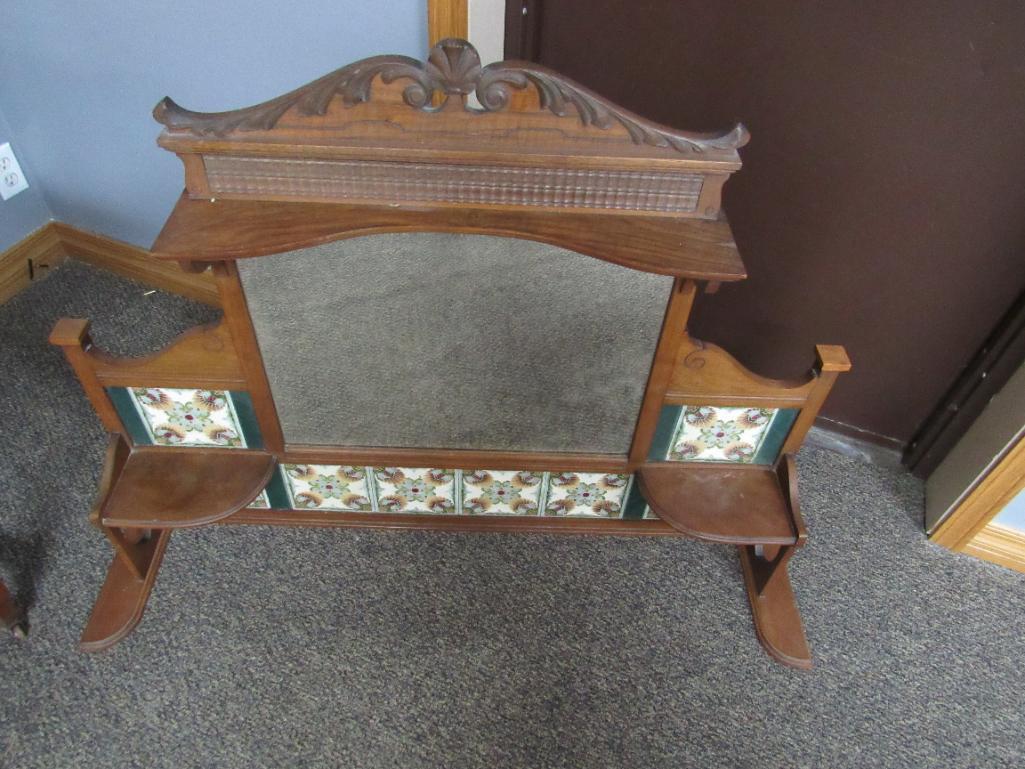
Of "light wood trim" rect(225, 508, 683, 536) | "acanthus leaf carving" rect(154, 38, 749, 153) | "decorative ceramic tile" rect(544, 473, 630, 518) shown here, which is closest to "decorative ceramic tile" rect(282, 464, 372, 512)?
"light wood trim" rect(225, 508, 683, 536)

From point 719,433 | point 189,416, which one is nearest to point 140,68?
point 189,416

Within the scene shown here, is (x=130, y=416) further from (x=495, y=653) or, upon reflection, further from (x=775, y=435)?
(x=775, y=435)

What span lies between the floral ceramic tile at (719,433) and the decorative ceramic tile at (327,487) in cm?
52

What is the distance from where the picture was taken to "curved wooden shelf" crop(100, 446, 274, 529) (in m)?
1.12

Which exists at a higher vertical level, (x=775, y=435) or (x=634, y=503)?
(x=775, y=435)

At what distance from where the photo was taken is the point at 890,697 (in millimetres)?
1257

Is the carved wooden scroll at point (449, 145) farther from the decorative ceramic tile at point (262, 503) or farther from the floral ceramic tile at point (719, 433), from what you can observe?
the decorative ceramic tile at point (262, 503)

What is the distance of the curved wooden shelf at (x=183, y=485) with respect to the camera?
3.68 ft

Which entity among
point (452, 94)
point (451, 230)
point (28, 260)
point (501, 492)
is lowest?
point (28, 260)

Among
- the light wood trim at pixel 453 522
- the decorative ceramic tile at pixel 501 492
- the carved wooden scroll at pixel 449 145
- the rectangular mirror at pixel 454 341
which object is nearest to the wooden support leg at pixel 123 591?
the light wood trim at pixel 453 522

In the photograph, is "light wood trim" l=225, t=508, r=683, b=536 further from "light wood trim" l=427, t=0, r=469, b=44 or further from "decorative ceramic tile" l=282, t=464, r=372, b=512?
"light wood trim" l=427, t=0, r=469, b=44

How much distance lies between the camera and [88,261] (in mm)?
1961

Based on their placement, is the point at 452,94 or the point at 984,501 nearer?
the point at 452,94

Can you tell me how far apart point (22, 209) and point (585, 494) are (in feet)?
5.09
